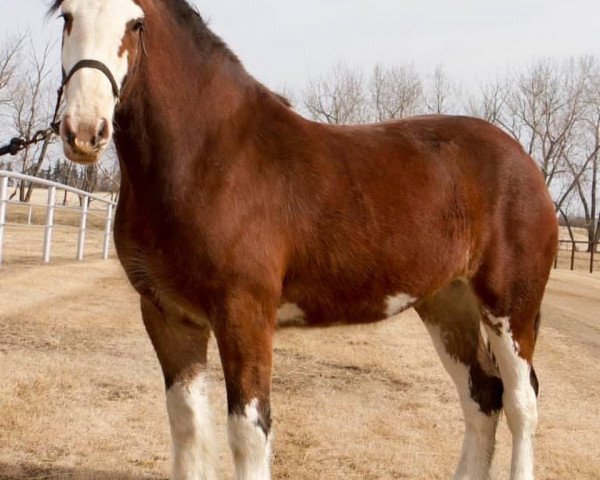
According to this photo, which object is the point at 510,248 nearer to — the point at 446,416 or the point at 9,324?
the point at 446,416

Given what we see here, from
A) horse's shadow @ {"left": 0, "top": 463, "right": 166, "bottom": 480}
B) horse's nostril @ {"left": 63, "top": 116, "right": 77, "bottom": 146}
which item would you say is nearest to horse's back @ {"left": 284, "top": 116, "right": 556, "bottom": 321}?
horse's nostril @ {"left": 63, "top": 116, "right": 77, "bottom": 146}

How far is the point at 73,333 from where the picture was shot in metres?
7.27

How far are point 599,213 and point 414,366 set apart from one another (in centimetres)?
4435

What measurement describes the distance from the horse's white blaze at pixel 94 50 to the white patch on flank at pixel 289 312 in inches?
43.8

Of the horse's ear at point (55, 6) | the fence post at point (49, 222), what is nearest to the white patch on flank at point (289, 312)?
the horse's ear at point (55, 6)

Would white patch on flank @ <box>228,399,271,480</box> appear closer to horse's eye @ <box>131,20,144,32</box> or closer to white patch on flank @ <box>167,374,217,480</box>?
white patch on flank @ <box>167,374,217,480</box>

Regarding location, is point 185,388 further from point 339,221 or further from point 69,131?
point 69,131

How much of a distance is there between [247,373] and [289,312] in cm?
44

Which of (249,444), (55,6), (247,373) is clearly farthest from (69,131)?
(249,444)

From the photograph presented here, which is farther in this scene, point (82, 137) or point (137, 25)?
point (137, 25)

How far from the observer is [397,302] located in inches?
139

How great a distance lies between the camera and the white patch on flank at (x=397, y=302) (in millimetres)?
3488

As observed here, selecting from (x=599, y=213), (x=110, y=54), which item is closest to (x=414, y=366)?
(x=110, y=54)

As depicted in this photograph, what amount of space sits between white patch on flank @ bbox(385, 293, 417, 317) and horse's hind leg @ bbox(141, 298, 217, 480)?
863 millimetres
